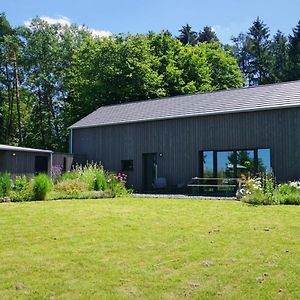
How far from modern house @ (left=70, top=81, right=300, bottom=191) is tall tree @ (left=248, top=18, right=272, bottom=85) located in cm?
2834

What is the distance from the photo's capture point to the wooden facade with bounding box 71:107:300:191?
58.0ft

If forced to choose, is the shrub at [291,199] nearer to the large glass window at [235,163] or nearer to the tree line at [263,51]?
the large glass window at [235,163]

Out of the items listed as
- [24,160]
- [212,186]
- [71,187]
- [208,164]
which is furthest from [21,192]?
[208,164]

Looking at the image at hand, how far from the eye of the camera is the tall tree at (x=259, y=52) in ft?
160

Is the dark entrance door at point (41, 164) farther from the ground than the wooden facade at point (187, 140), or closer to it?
closer to it

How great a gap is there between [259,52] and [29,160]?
120 feet

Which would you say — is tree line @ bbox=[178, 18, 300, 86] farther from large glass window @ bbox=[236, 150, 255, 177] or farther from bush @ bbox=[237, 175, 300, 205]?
bush @ bbox=[237, 175, 300, 205]

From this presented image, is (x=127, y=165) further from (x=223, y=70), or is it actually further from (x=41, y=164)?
(x=223, y=70)

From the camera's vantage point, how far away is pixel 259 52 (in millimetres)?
49875

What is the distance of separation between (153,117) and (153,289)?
687 inches

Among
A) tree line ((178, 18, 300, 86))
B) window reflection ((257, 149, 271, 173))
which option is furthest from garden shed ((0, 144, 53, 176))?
tree line ((178, 18, 300, 86))

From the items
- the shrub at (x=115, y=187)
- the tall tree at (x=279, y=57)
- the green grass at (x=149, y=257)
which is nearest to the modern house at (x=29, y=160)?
the shrub at (x=115, y=187)

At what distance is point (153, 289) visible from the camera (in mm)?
4504

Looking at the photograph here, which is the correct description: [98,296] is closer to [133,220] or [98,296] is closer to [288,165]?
[133,220]
